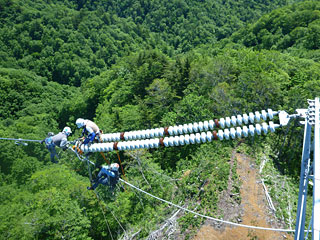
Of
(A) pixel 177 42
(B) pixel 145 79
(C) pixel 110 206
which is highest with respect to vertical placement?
(A) pixel 177 42

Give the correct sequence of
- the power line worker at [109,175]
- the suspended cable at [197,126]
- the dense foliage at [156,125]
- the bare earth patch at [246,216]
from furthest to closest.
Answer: the dense foliage at [156,125] < the bare earth patch at [246,216] < the power line worker at [109,175] < the suspended cable at [197,126]

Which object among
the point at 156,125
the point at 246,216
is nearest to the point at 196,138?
the point at 246,216

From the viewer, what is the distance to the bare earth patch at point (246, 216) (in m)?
17.9

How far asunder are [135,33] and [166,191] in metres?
147

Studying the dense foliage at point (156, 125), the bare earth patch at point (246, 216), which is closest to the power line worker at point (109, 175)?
the dense foliage at point (156, 125)

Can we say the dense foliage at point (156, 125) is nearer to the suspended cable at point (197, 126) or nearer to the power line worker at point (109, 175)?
the power line worker at point (109, 175)

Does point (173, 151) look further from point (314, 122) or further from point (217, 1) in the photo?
point (217, 1)

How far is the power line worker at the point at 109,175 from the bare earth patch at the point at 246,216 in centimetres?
837

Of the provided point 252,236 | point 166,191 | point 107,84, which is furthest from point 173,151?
point 107,84

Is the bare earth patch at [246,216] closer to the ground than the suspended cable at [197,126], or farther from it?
closer to the ground

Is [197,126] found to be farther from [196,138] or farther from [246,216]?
[246,216]

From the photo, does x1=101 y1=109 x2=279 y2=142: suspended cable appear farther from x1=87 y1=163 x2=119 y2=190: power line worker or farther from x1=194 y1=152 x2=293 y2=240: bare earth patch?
x1=194 y1=152 x2=293 y2=240: bare earth patch

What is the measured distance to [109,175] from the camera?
13.8m

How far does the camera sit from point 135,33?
15750 centimetres
